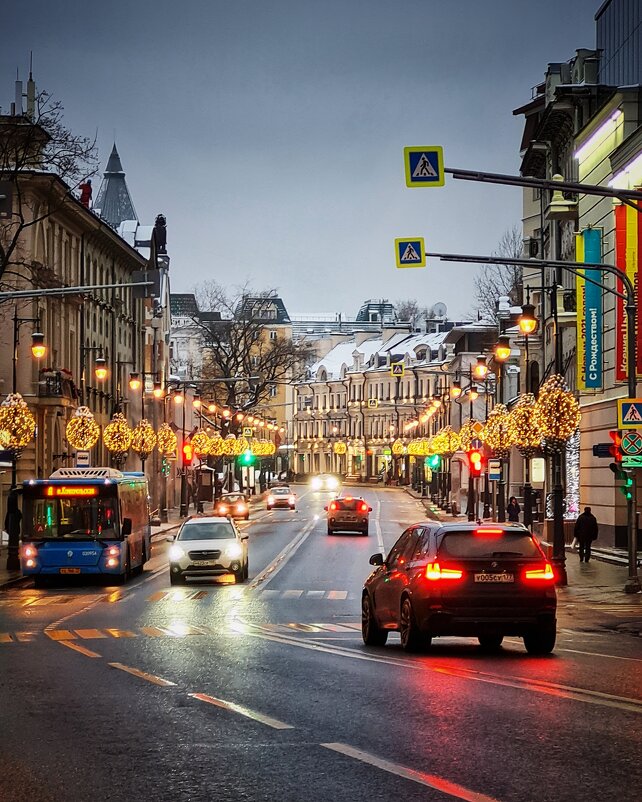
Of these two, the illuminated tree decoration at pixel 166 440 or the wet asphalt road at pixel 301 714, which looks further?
the illuminated tree decoration at pixel 166 440

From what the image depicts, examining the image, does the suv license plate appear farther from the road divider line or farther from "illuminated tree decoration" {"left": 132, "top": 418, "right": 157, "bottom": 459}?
"illuminated tree decoration" {"left": 132, "top": 418, "right": 157, "bottom": 459}

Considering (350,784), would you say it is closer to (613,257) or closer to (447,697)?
(447,697)

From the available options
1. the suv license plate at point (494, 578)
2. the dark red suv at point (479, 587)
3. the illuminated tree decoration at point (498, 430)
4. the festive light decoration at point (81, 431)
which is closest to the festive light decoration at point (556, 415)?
the festive light decoration at point (81, 431)

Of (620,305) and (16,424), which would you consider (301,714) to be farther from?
(16,424)

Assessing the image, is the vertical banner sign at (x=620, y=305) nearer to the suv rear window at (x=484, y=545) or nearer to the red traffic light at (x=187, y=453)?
the suv rear window at (x=484, y=545)

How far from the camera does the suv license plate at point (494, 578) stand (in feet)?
61.6

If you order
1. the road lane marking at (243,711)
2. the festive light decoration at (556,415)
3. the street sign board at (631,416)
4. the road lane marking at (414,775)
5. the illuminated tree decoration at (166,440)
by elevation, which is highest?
the illuminated tree decoration at (166,440)

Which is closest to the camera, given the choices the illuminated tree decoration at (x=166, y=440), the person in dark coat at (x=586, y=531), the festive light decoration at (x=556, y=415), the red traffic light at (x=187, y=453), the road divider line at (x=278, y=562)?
the road divider line at (x=278, y=562)

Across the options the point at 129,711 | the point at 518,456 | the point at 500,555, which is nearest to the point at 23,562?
the point at 500,555

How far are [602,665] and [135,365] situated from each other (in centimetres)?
7457

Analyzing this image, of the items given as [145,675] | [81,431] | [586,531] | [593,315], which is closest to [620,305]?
[593,315]

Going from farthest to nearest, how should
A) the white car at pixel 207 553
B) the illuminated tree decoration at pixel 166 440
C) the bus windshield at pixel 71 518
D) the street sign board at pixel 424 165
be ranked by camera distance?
the illuminated tree decoration at pixel 166 440
the white car at pixel 207 553
the bus windshield at pixel 71 518
the street sign board at pixel 424 165

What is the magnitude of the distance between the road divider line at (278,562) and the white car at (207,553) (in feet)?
2.39

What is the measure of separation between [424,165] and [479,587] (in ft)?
20.8
